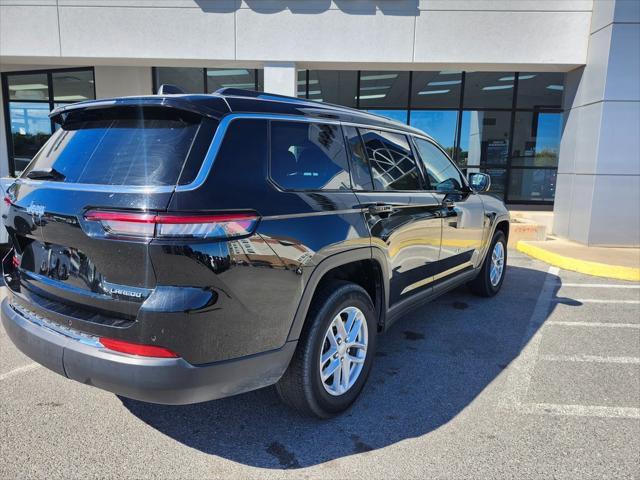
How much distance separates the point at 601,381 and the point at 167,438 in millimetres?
3156

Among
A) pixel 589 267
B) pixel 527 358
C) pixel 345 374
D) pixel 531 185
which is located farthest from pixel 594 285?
pixel 531 185

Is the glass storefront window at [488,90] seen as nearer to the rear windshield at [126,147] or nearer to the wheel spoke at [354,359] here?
the wheel spoke at [354,359]

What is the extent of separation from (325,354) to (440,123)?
38.9ft

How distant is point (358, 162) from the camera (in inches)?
126

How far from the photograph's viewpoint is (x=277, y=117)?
2.62 meters

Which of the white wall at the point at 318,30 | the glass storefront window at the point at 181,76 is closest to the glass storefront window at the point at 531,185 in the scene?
the white wall at the point at 318,30

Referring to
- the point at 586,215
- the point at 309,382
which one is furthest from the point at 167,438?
the point at 586,215

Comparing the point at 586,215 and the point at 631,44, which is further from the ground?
the point at 631,44

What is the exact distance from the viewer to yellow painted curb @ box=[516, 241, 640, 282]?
6.87 m

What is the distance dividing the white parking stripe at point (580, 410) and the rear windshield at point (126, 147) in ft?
8.87

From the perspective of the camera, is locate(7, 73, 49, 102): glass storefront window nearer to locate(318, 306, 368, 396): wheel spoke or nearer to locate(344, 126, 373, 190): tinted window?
locate(344, 126, 373, 190): tinted window

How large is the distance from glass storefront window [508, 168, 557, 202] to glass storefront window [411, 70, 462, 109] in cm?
265

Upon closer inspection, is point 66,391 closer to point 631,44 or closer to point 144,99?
point 144,99

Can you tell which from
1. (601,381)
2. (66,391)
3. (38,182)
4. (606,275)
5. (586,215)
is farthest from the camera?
(586,215)
